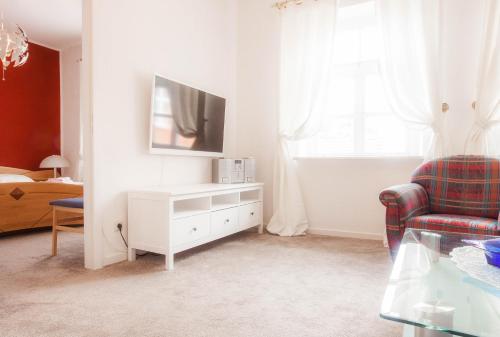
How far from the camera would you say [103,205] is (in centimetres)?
243

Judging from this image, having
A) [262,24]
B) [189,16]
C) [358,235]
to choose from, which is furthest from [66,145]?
[358,235]

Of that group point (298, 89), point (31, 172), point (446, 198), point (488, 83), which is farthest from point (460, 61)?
point (31, 172)

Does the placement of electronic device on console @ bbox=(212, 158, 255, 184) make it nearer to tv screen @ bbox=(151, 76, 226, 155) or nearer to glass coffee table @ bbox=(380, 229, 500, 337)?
tv screen @ bbox=(151, 76, 226, 155)

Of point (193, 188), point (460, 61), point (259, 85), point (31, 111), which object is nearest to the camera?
point (193, 188)

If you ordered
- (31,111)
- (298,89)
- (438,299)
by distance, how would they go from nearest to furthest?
(438,299), (298,89), (31,111)

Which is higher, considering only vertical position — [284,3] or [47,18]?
[47,18]

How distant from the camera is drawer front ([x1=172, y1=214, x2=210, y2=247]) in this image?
2432 mm

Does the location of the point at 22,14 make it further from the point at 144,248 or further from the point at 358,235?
the point at 358,235

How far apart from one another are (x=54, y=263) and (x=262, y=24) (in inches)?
130

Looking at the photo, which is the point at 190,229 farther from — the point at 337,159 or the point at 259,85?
the point at 259,85

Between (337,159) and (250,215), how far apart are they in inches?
43.9

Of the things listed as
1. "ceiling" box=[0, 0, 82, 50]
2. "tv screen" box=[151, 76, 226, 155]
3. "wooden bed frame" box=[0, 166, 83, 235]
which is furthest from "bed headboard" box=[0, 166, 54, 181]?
"tv screen" box=[151, 76, 226, 155]

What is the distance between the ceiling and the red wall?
403mm

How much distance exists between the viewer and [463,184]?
7.91ft
